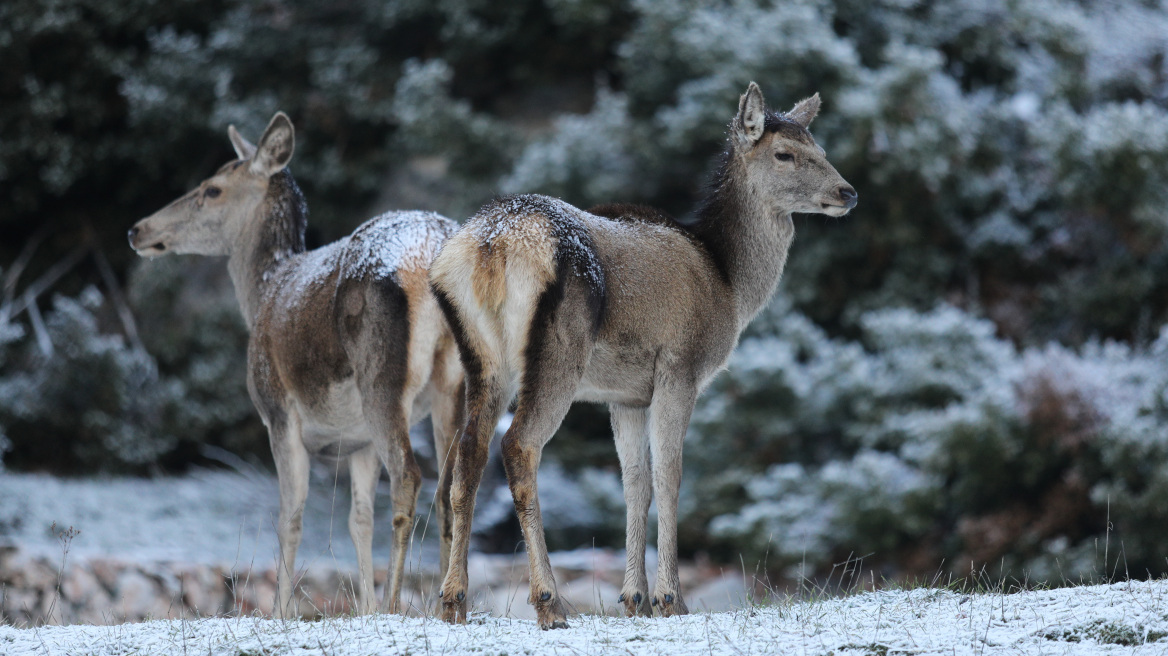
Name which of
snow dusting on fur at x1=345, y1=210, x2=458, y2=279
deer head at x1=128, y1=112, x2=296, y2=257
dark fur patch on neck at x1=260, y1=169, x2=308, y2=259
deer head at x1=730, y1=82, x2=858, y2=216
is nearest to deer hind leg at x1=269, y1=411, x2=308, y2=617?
snow dusting on fur at x1=345, y1=210, x2=458, y2=279

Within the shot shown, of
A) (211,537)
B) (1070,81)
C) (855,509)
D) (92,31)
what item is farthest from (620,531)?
(92,31)

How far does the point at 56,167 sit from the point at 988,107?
1279 cm

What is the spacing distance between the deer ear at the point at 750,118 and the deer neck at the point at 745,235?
0.17 m

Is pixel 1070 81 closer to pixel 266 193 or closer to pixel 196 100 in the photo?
pixel 266 193

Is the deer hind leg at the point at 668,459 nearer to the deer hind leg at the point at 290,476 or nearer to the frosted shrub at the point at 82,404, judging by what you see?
the deer hind leg at the point at 290,476

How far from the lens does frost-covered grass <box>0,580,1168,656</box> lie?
430cm

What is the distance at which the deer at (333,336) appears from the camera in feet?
19.6

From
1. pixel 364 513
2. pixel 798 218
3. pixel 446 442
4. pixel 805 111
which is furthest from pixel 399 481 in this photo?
pixel 798 218

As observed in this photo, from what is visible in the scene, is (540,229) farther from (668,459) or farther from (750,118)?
(750,118)

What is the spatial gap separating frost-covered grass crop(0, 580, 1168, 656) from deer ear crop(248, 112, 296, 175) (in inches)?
136

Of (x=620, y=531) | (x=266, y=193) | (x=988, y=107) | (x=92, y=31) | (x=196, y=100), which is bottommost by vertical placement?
(x=620, y=531)

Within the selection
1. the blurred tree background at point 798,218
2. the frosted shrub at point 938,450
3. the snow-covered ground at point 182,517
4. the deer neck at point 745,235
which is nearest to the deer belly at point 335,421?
the deer neck at point 745,235

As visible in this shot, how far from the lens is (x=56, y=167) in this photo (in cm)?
1619

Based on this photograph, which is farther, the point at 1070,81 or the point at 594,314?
the point at 1070,81
